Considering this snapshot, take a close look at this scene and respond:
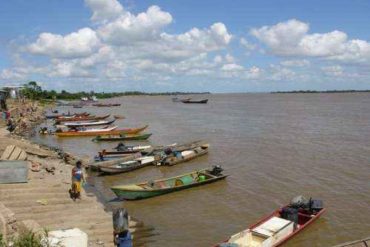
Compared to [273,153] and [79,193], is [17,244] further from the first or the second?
[273,153]

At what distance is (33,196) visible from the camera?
1514 centimetres

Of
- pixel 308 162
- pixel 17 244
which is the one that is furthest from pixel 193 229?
pixel 308 162

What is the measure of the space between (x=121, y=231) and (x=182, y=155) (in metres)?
18.8

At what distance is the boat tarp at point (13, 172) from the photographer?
15.5 meters

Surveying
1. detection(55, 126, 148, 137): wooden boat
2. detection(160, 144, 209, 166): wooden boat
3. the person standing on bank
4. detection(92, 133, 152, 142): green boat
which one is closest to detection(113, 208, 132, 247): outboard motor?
the person standing on bank

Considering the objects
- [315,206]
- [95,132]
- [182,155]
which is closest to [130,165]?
[182,155]

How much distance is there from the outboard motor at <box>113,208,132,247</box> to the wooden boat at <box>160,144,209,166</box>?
16806mm

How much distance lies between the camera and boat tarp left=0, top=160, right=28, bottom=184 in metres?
15.5

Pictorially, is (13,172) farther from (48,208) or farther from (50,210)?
(50,210)

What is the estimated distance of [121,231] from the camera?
10.6 m

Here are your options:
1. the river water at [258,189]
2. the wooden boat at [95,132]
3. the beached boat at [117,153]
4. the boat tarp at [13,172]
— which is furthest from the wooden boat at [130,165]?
the wooden boat at [95,132]

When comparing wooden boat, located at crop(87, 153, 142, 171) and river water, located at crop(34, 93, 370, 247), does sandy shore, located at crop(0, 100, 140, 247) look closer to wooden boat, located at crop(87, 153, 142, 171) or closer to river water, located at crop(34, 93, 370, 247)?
river water, located at crop(34, 93, 370, 247)

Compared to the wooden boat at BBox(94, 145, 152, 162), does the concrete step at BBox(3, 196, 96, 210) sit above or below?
above

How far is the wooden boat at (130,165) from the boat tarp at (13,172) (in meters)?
9.18
